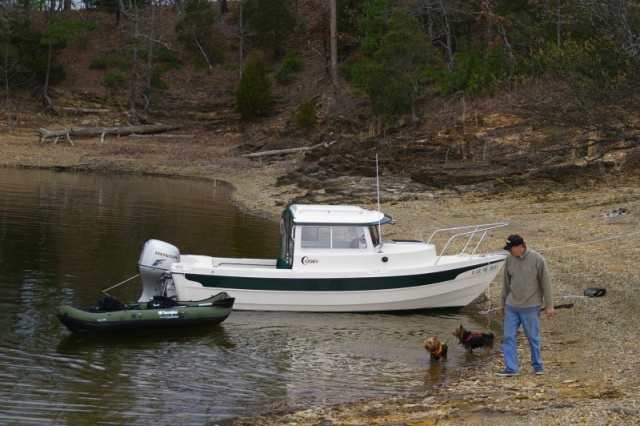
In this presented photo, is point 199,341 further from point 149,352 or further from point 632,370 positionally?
point 632,370

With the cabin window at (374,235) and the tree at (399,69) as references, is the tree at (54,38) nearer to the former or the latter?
the tree at (399,69)

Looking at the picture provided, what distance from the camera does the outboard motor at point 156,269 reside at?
54.7ft

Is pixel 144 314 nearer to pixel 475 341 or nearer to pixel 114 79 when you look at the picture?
pixel 475 341

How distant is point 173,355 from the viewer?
45.2 feet

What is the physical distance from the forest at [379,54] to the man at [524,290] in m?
5.61

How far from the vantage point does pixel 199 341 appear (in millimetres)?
14734

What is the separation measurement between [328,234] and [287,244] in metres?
0.87

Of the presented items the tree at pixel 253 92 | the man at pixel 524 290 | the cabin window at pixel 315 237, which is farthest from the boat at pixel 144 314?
the tree at pixel 253 92

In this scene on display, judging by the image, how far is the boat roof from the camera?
666 inches

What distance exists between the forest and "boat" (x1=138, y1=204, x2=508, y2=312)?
11.9ft

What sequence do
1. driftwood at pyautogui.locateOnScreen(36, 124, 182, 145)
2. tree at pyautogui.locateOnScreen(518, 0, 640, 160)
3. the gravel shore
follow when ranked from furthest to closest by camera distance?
driftwood at pyautogui.locateOnScreen(36, 124, 182, 145) < tree at pyautogui.locateOnScreen(518, 0, 640, 160) < the gravel shore

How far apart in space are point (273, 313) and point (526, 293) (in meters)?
6.95

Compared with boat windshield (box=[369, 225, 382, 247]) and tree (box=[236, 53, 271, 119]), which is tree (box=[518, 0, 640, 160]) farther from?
tree (box=[236, 53, 271, 119])

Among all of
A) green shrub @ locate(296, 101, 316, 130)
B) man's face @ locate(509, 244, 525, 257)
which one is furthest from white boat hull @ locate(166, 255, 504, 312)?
green shrub @ locate(296, 101, 316, 130)
